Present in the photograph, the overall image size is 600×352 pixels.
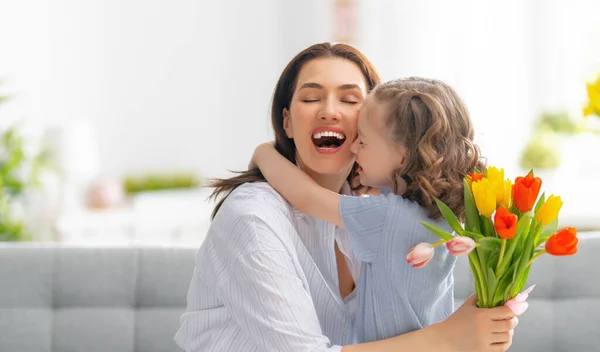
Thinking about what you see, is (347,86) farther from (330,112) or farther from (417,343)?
(417,343)

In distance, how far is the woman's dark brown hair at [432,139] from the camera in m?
1.43

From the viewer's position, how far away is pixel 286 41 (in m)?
6.72

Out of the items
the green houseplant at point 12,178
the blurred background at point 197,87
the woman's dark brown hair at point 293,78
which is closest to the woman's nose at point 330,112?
the woman's dark brown hair at point 293,78

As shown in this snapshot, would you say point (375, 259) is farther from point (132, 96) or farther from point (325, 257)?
point (132, 96)

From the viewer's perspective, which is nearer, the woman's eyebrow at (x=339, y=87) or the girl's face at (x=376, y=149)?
the girl's face at (x=376, y=149)

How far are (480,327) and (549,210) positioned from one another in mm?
253

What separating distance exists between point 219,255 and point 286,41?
5338 mm

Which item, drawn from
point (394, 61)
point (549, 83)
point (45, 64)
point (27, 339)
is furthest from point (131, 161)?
point (27, 339)

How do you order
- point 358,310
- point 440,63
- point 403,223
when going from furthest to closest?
1. point 440,63
2. point 358,310
3. point 403,223

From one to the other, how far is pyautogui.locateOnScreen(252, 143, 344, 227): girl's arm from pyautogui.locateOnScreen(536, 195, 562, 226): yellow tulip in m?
0.41

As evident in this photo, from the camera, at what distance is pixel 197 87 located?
6773mm

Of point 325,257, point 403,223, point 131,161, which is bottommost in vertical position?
point 131,161

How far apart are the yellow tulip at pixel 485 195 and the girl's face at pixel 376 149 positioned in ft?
1.03

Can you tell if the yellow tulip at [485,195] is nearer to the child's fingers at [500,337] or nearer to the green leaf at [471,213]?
the green leaf at [471,213]
